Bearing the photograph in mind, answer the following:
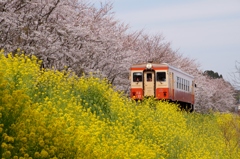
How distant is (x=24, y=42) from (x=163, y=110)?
4.92 metres

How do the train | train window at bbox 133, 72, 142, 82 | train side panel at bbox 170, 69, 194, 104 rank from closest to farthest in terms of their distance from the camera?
1. the train
2. train window at bbox 133, 72, 142, 82
3. train side panel at bbox 170, 69, 194, 104

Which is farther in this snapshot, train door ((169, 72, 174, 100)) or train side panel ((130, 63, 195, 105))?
train door ((169, 72, 174, 100))

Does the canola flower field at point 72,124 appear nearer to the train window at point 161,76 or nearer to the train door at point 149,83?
the train window at point 161,76

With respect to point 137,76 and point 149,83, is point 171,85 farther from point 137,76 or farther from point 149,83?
point 137,76

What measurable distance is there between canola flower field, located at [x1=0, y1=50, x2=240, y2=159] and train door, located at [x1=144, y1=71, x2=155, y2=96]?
437 cm

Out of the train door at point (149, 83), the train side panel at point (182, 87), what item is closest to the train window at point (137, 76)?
the train door at point (149, 83)

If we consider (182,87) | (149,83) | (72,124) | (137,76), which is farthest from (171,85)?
(72,124)

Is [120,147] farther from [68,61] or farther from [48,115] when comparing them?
[68,61]

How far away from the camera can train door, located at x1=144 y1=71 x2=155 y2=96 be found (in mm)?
23516

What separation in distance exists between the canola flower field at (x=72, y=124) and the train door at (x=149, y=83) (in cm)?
437

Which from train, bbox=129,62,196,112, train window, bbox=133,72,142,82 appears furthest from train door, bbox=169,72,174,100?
train window, bbox=133,72,142,82

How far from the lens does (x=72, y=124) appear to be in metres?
7.42

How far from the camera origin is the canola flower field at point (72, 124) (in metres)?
5.39

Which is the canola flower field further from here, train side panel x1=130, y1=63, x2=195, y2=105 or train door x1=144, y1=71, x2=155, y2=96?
train door x1=144, y1=71, x2=155, y2=96
